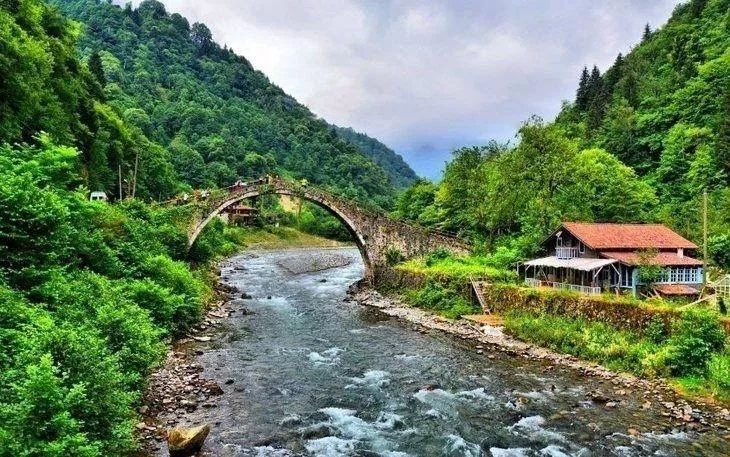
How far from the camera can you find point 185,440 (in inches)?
476

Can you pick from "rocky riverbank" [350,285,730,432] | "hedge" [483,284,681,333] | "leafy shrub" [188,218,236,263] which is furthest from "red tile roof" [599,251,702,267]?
"leafy shrub" [188,218,236,263]

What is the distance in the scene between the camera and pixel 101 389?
415 inches

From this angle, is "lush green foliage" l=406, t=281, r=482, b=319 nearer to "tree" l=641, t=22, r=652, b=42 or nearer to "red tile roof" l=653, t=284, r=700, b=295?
"red tile roof" l=653, t=284, r=700, b=295

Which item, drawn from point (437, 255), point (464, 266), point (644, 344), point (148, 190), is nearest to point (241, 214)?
point (148, 190)

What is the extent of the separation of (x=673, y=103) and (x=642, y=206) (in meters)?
28.4

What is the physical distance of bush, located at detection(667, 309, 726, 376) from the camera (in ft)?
60.7

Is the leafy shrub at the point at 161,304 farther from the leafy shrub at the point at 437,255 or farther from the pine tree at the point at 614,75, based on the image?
the pine tree at the point at 614,75

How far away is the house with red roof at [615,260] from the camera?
26938 millimetres

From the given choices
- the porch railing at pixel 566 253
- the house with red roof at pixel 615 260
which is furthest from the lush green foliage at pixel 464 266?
the porch railing at pixel 566 253

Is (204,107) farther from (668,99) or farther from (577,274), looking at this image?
(577,274)

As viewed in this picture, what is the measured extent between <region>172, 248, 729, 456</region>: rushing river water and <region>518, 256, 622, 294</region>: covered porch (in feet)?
26.6

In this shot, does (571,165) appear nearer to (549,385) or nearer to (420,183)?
(549,385)

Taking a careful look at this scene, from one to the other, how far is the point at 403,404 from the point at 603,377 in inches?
348

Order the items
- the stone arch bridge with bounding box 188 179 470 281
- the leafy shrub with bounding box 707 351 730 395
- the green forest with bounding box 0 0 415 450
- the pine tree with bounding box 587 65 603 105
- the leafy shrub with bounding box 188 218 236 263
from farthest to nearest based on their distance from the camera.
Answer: the pine tree with bounding box 587 65 603 105
the stone arch bridge with bounding box 188 179 470 281
the leafy shrub with bounding box 188 218 236 263
the leafy shrub with bounding box 707 351 730 395
the green forest with bounding box 0 0 415 450
